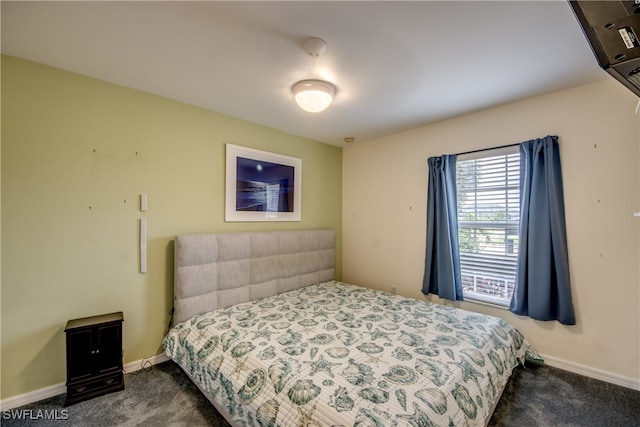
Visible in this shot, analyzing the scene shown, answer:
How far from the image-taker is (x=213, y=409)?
189 cm

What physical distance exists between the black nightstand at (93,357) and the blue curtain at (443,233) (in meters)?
2.95

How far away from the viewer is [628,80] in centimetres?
101

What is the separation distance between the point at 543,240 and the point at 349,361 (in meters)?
A: 2.03

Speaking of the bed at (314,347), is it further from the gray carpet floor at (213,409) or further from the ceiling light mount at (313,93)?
the ceiling light mount at (313,93)

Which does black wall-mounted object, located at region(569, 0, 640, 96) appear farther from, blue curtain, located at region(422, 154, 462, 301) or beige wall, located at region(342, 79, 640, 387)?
blue curtain, located at region(422, 154, 462, 301)

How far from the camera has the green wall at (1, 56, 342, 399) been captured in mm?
1878

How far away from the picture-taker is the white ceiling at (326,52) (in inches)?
57.4

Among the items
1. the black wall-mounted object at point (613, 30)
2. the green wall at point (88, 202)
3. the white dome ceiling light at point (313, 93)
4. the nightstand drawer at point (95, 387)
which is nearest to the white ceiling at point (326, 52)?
the white dome ceiling light at point (313, 93)

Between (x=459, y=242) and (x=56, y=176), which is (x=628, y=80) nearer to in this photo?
(x=459, y=242)

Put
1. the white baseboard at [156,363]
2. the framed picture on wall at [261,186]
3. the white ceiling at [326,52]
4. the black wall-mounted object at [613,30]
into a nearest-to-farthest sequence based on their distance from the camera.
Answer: the black wall-mounted object at [613,30]
the white ceiling at [326,52]
the white baseboard at [156,363]
the framed picture on wall at [261,186]

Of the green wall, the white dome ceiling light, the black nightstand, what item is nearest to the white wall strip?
the green wall

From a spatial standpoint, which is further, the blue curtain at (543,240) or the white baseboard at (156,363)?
the blue curtain at (543,240)

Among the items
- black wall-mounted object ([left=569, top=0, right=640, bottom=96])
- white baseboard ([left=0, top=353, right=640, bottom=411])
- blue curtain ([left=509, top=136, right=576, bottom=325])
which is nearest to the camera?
black wall-mounted object ([left=569, top=0, right=640, bottom=96])

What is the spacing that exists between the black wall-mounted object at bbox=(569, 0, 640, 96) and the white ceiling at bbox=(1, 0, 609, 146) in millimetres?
740
